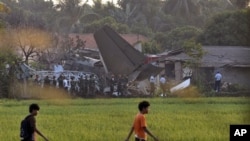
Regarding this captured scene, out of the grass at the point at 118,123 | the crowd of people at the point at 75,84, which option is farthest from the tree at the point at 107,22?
the grass at the point at 118,123

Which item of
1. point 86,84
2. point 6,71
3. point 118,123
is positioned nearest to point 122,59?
point 86,84

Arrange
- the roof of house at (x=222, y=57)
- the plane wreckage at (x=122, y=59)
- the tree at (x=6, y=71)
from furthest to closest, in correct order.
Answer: the plane wreckage at (x=122, y=59), the roof of house at (x=222, y=57), the tree at (x=6, y=71)

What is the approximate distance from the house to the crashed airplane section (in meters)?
1.55

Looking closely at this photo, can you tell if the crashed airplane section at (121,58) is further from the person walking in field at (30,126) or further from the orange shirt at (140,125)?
the person walking in field at (30,126)

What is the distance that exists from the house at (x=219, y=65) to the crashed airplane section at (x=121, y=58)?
1.55 m

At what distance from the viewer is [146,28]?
46969 mm

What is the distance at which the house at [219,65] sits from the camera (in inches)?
1067

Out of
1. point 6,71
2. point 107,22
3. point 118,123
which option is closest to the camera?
point 118,123

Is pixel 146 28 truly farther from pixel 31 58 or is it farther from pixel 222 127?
pixel 222 127

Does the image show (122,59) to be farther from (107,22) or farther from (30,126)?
(30,126)

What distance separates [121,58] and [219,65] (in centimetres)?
466

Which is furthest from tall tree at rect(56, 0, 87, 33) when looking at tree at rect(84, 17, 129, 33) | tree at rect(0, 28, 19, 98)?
tree at rect(0, 28, 19, 98)

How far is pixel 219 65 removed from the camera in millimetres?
27875

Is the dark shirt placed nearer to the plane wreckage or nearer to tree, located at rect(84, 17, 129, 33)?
the plane wreckage
